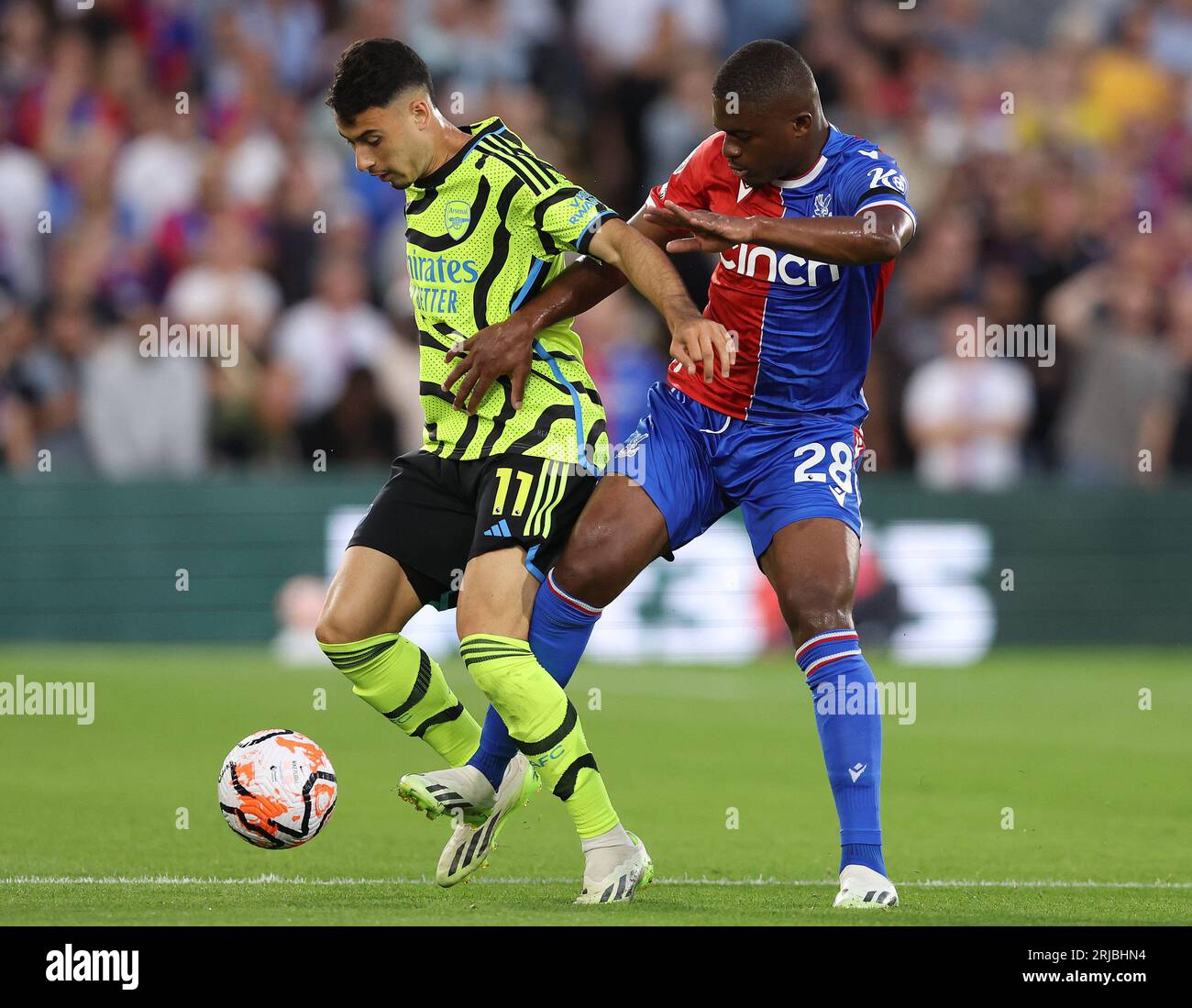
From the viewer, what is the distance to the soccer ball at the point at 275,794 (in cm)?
607

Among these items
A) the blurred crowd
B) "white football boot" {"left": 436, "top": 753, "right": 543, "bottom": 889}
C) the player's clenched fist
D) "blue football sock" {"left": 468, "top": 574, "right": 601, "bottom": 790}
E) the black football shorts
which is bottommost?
"white football boot" {"left": 436, "top": 753, "right": 543, "bottom": 889}

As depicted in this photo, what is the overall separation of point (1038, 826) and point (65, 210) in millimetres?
9965

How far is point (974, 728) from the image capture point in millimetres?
10867

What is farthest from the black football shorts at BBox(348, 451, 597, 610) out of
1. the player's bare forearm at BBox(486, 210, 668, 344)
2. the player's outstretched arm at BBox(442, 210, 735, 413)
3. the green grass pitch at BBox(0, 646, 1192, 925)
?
the green grass pitch at BBox(0, 646, 1192, 925)

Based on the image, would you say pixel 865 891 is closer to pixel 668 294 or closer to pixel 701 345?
pixel 701 345

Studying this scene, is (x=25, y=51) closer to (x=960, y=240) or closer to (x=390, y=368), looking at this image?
(x=390, y=368)

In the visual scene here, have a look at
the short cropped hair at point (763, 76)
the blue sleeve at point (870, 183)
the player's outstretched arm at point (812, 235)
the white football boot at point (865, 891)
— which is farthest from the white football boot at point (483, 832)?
the short cropped hair at point (763, 76)

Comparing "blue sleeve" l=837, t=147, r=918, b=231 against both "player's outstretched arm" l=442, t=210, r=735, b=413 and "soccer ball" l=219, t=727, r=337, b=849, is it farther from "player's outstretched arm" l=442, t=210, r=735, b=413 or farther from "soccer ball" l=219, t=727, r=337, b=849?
"soccer ball" l=219, t=727, r=337, b=849

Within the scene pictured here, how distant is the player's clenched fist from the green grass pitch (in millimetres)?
1588

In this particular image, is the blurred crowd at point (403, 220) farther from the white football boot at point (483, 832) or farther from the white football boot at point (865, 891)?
the white football boot at point (865, 891)

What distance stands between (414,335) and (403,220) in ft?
4.14

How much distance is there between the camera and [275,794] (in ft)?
19.9

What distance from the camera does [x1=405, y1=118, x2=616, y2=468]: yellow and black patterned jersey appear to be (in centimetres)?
620

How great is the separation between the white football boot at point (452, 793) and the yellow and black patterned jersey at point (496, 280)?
1.05m
